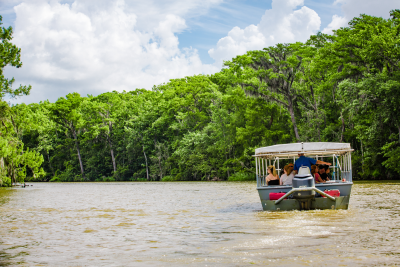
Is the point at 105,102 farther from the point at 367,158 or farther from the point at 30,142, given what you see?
the point at 367,158

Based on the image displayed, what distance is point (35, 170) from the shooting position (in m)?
41.3

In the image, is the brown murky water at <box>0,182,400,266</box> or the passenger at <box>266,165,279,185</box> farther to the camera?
the passenger at <box>266,165,279,185</box>

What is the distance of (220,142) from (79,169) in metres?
36.1

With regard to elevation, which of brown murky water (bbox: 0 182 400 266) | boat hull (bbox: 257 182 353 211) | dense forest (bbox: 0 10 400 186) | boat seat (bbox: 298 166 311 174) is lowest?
brown murky water (bbox: 0 182 400 266)

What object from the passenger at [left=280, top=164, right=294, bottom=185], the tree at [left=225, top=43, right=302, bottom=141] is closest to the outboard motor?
the passenger at [left=280, top=164, right=294, bottom=185]

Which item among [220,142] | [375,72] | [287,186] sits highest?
[375,72]

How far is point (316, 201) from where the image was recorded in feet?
48.9

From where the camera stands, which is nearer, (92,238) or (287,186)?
(92,238)

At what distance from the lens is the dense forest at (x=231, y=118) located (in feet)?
117

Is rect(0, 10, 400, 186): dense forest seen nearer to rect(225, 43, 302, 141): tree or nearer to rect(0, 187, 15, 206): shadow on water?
rect(225, 43, 302, 141): tree

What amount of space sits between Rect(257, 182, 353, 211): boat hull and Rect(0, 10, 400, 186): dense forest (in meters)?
21.3

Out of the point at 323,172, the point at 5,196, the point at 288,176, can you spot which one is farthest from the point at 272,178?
the point at 5,196

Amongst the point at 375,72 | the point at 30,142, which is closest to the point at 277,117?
the point at 375,72

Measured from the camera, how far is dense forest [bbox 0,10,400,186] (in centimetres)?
3562
